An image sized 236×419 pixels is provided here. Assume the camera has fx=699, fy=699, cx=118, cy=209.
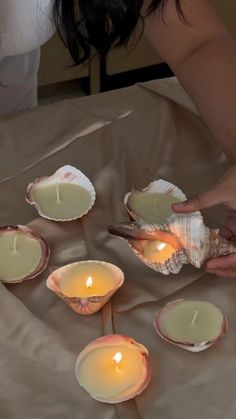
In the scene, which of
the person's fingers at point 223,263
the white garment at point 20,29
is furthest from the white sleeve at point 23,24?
the person's fingers at point 223,263

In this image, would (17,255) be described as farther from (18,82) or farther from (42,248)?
(18,82)

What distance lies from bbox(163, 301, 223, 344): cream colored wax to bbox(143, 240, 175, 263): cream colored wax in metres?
0.05

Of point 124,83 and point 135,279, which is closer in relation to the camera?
point 135,279

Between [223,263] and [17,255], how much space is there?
22 centimetres

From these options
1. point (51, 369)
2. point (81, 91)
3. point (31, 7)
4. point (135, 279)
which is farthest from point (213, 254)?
point (81, 91)

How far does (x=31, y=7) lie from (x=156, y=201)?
26cm

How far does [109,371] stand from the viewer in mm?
635

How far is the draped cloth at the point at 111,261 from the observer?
24.0 inches

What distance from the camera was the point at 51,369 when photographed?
63 centimetres

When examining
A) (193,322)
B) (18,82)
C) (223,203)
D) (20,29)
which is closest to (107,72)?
(18,82)

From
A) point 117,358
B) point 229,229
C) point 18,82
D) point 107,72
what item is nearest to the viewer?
point 117,358

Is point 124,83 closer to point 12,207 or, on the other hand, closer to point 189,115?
point 189,115

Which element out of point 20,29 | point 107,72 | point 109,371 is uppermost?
point 20,29

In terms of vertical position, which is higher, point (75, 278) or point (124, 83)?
point (75, 278)
